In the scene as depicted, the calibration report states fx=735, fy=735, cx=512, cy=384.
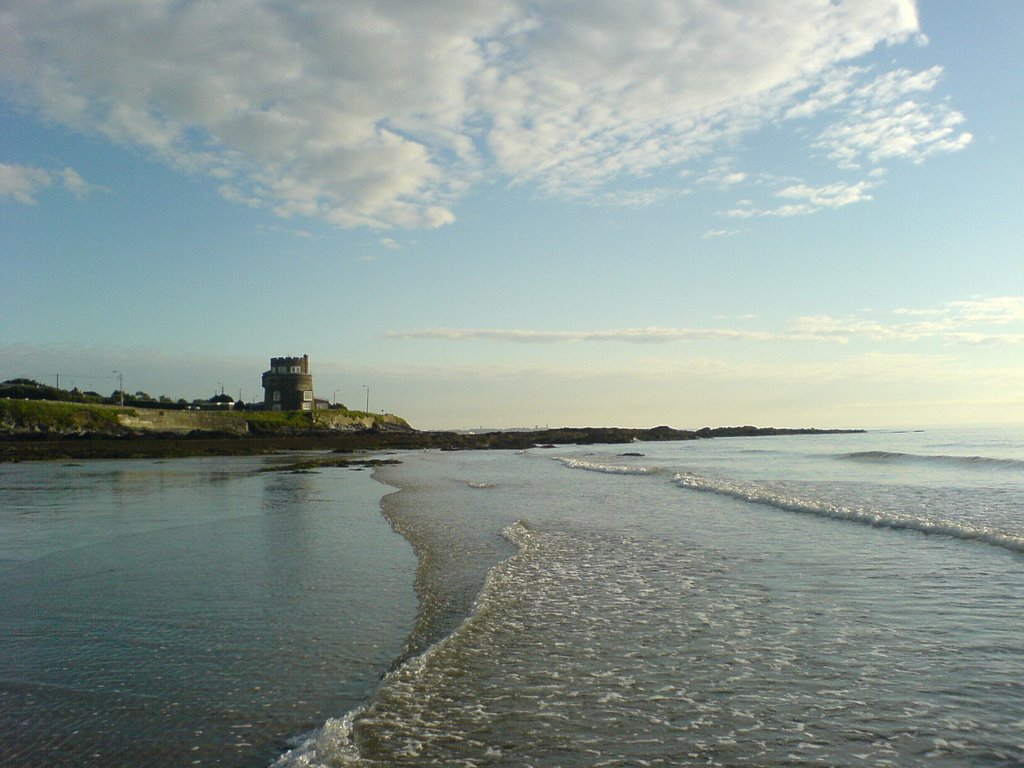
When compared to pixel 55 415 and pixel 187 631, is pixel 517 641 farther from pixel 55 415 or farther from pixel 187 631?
pixel 55 415

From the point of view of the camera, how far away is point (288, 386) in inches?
3989

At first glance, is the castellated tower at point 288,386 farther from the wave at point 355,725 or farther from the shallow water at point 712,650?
the wave at point 355,725

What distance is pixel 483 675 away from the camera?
6863 mm

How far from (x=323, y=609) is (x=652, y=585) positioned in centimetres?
452

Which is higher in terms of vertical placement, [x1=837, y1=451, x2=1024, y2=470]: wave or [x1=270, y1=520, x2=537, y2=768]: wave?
[x1=837, y1=451, x2=1024, y2=470]: wave

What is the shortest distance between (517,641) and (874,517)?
38.1 ft

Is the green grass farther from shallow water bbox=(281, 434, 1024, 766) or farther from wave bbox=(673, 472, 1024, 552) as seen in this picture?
shallow water bbox=(281, 434, 1024, 766)

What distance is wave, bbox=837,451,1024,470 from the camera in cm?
3273

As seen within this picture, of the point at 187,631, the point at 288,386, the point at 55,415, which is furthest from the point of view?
the point at 288,386

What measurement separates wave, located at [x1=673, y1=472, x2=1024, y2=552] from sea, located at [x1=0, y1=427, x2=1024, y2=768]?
0.12 meters

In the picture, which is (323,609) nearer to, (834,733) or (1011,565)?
(834,733)

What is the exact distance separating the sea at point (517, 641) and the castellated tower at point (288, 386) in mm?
86084

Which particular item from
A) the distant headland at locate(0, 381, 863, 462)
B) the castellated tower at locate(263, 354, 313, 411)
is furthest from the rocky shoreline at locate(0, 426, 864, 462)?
the castellated tower at locate(263, 354, 313, 411)

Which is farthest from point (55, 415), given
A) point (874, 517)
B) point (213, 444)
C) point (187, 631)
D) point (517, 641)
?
point (517, 641)
